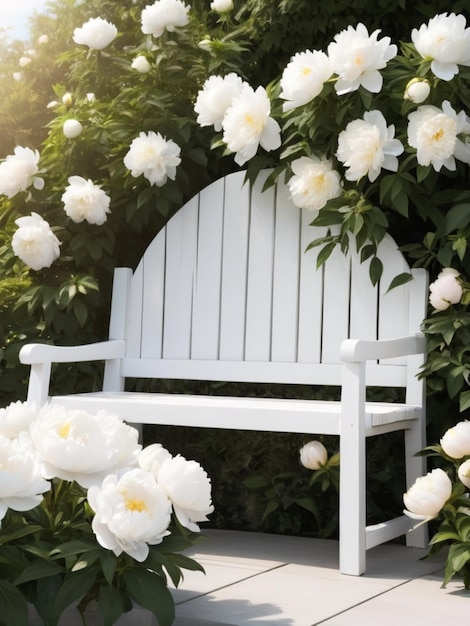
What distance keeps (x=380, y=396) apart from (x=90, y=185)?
4.07 feet

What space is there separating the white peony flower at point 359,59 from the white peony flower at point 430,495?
117cm

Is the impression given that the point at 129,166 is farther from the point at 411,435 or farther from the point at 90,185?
the point at 411,435

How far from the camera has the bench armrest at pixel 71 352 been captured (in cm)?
311

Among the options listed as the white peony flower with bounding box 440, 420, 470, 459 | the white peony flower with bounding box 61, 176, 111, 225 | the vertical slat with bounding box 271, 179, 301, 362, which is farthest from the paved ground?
the white peony flower with bounding box 61, 176, 111, 225

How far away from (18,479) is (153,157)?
75.1 inches

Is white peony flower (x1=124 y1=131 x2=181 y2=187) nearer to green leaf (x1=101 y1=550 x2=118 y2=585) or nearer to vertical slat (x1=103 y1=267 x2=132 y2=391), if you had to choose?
vertical slat (x1=103 y1=267 x2=132 y2=391)

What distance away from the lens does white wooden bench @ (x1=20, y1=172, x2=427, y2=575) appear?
288 centimetres

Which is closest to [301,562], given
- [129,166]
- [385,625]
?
[385,625]

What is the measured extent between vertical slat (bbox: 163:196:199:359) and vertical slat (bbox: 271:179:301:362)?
1.11 feet

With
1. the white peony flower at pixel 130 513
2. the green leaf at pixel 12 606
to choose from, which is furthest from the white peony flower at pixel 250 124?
the green leaf at pixel 12 606

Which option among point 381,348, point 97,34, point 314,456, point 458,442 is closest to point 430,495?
point 458,442

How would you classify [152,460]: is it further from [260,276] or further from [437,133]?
[260,276]

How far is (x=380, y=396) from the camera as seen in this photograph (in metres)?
3.24

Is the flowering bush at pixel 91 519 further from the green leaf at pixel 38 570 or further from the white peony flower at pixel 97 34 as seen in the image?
the white peony flower at pixel 97 34
